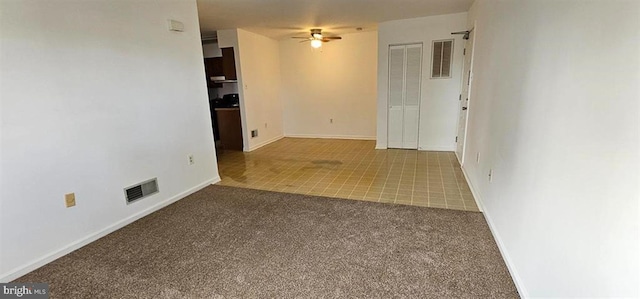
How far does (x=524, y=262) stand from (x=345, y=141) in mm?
4789

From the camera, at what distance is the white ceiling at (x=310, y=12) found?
364 cm

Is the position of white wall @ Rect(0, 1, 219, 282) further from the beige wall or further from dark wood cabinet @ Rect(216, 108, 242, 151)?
dark wood cabinet @ Rect(216, 108, 242, 151)

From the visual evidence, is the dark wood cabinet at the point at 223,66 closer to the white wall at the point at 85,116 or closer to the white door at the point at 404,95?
the white wall at the point at 85,116

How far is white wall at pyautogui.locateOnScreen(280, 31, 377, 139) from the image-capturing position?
19.9ft

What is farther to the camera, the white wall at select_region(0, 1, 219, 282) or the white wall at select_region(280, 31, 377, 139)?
the white wall at select_region(280, 31, 377, 139)

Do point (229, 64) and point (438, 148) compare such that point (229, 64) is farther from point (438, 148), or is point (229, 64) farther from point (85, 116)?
point (438, 148)

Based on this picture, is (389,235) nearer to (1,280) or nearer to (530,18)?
(530,18)

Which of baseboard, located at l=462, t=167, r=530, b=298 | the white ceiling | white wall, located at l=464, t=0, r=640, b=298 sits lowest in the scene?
baseboard, located at l=462, t=167, r=530, b=298

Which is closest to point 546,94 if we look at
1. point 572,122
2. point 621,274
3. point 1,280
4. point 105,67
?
point 572,122

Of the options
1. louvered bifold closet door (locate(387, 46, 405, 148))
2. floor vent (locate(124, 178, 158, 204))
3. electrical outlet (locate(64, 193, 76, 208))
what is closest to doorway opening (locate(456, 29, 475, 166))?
louvered bifold closet door (locate(387, 46, 405, 148))

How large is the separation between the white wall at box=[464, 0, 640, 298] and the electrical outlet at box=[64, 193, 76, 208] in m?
3.17

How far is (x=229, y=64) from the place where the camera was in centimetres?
539

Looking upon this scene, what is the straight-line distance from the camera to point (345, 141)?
6312mm

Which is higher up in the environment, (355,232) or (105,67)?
(105,67)
